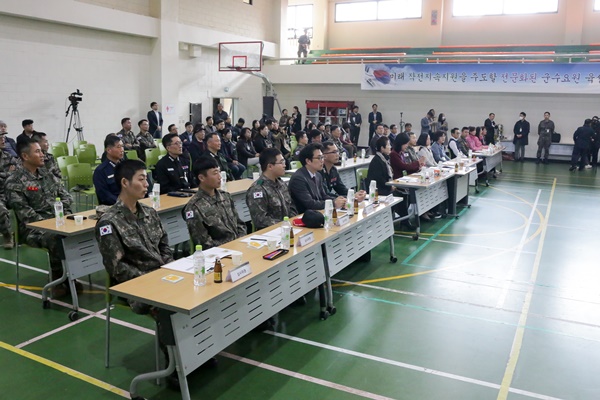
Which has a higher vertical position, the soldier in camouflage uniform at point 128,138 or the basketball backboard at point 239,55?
the basketball backboard at point 239,55

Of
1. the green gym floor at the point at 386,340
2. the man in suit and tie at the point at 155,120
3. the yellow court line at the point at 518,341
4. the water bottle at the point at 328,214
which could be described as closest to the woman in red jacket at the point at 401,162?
the green gym floor at the point at 386,340

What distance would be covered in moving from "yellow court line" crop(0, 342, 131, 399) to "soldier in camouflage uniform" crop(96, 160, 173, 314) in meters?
0.54

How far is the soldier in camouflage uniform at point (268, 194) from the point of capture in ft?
15.8

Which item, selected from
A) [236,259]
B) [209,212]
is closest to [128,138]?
[209,212]

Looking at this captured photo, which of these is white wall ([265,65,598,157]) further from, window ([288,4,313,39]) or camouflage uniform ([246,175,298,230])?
camouflage uniform ([246,175,298,230])

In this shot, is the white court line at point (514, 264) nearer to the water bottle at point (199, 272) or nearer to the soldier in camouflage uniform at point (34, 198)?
the water bottle at point (199, 272)

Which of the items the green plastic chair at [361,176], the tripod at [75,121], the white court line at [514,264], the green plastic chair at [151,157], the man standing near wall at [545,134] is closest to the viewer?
the white court line at [514,264]

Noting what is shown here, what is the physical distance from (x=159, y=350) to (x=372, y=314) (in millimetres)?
2027

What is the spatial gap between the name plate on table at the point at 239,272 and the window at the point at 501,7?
1867 centimetres

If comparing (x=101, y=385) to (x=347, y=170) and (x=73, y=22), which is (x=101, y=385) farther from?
(x=73, y=22)

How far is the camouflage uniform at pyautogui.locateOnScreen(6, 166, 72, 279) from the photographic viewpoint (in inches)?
184

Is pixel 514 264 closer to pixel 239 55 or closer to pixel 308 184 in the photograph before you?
pixel 308 184

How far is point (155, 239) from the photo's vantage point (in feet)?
12.1

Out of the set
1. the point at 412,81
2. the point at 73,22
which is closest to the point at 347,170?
the point at 73,22
